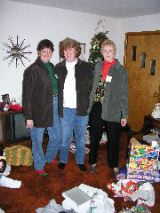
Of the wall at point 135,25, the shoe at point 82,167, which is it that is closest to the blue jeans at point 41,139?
the shoe at point 82,167

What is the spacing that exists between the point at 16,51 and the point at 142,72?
2.22 metres

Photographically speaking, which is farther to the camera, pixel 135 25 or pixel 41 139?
pixel 135 25

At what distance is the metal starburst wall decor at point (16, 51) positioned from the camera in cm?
373

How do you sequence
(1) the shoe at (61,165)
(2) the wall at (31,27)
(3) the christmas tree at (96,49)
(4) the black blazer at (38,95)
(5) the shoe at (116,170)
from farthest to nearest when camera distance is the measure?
(3) the christmas tree at (96,49), (2) the wall at (31,27), (1) the shoe at (61,165), (5) the shoe at (116,170), (4) the black blazer at (38,95)

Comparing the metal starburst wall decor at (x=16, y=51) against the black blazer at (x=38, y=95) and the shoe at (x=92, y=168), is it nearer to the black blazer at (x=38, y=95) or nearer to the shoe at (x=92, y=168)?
the black blazer at (x=38, y=95)

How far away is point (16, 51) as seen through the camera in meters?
3.81

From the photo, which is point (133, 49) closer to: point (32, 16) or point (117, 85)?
point (32, 16)

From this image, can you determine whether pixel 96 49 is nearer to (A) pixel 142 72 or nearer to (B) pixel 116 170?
(A) pixel 142 72

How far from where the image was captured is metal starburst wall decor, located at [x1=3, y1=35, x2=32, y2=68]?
3.73 metres

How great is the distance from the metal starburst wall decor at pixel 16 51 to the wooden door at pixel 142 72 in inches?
75.6

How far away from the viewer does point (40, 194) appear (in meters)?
2.50

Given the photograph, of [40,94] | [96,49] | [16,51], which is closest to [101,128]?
[40,94]

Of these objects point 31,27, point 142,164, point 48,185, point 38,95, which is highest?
point 31,27

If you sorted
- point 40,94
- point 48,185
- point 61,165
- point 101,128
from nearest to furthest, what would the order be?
point 40,94, point 48,185, point 101,128, point 61,165
